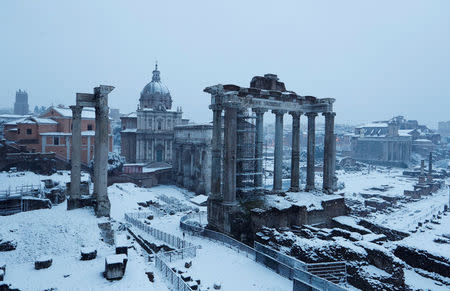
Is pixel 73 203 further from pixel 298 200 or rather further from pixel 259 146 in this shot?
pixel 298 200

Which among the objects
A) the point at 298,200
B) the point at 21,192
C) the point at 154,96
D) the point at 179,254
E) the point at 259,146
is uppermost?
the point at 154,96

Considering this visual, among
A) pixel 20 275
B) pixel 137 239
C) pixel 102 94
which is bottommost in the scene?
pixel 137 239

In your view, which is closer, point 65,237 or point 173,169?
point 65,237

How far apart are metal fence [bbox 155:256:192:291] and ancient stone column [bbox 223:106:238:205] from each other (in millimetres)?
6201

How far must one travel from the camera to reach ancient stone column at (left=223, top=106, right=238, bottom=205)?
18734mm

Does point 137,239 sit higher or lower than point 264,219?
lower

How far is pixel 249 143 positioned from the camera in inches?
861

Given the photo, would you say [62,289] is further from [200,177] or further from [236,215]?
[200,177]

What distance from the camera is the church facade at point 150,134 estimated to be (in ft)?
170

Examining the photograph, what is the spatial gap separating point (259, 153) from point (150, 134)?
1320 inches

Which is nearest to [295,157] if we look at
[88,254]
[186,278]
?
[186,278]

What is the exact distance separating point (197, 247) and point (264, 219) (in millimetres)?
4273

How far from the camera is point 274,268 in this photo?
43.1ft

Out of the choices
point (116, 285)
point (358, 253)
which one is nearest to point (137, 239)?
point (116, 285)
